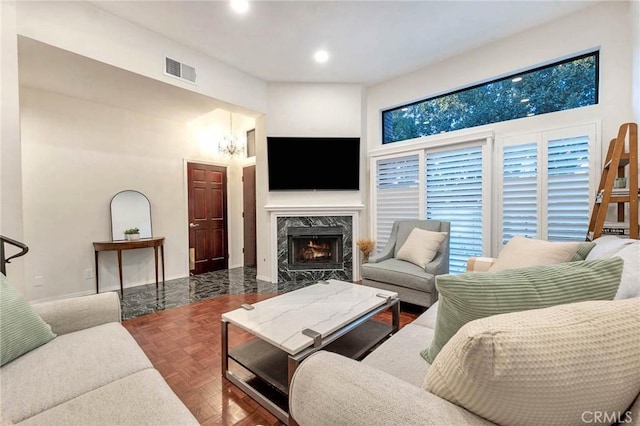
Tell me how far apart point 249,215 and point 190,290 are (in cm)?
189

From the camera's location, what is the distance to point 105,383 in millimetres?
1070

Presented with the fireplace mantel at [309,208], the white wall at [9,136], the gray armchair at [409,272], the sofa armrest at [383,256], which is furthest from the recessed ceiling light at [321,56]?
the white wall at [9,136]

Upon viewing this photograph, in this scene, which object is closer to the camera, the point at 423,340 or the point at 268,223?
the point at 423,340

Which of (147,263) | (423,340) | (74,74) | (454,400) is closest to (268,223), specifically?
(147,263)

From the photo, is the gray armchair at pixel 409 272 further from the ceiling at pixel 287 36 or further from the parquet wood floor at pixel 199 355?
the ceiling at pixel 287 36

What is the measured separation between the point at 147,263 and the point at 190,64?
9.49ft

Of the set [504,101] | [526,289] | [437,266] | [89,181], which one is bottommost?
[437,266]

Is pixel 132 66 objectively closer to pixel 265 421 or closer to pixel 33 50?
pixel 33 50

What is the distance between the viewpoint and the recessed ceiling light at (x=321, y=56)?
10.9 feet

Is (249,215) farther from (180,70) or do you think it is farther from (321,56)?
(321,56)

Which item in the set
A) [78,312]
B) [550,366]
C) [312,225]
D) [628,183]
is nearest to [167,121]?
[312,225]

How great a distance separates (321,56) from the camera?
3.40 m

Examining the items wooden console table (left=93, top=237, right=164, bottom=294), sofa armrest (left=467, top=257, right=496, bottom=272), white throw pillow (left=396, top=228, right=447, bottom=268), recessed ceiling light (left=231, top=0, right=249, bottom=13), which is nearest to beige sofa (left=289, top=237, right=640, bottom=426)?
sofa armrest (left=467, top=257, right=496, bottom=272)

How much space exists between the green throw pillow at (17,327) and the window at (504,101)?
13.6ft
